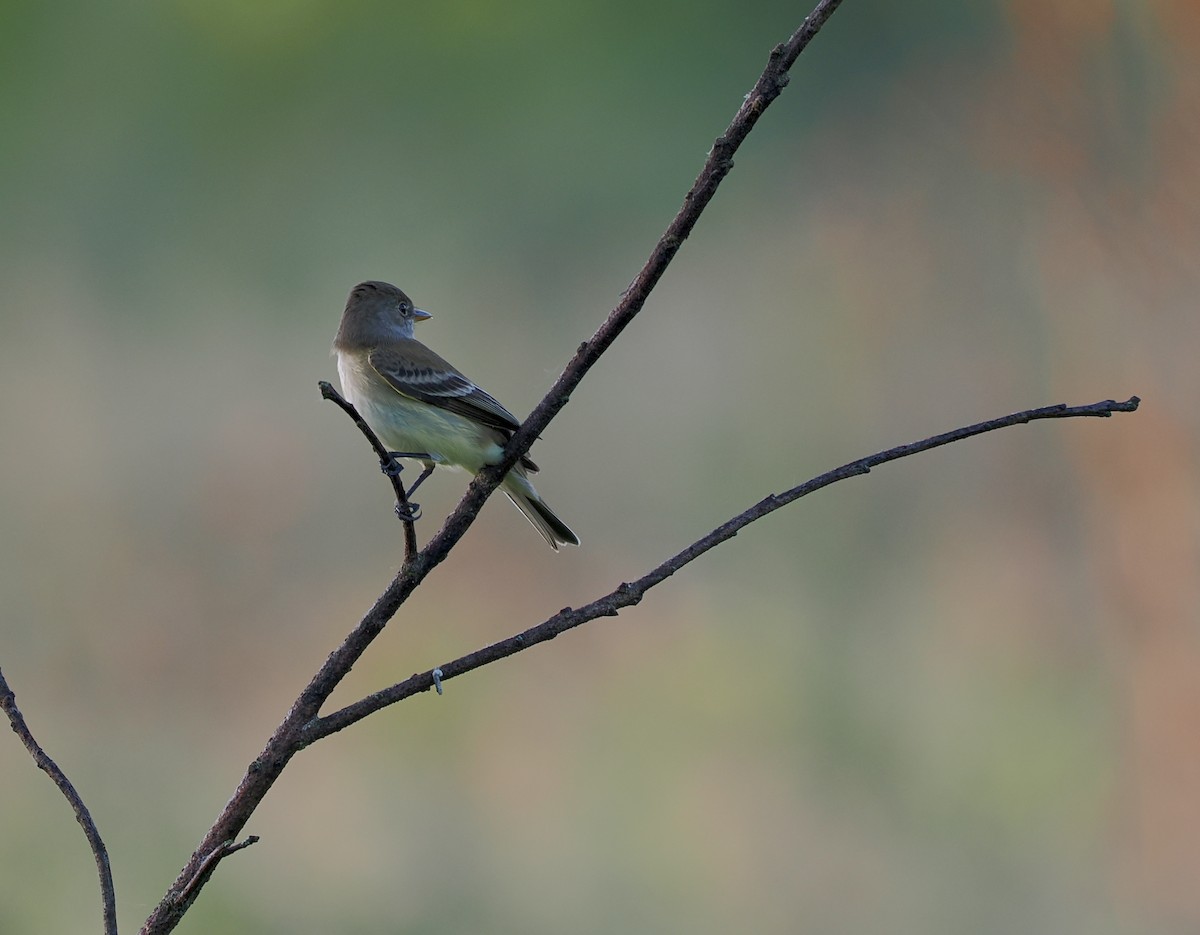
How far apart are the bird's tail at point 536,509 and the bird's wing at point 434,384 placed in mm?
60

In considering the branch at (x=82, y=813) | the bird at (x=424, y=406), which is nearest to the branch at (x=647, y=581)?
the branch at (x=82, y=813)

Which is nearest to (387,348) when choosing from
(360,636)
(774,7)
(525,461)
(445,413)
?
(445,413)

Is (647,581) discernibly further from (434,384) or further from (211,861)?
(434,384)

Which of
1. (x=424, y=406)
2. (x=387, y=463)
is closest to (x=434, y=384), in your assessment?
(x=424, y=406)

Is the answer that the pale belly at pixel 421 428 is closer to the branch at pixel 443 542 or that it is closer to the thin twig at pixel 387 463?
the thin twig at pixel 387 463

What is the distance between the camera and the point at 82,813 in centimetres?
65

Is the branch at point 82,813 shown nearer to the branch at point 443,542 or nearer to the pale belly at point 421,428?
the branch at point 443,542

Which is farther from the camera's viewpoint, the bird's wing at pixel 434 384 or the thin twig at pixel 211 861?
the bird's wing at pixel 434 384

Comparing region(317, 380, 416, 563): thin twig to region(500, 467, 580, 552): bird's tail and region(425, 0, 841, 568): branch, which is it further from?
region(500, 467, 580, 552): bird's tail

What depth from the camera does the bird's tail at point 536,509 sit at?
128 cm

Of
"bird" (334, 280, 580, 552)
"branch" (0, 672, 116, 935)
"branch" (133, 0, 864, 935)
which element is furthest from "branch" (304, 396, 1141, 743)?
"bird" (334, 280, 580, 552)

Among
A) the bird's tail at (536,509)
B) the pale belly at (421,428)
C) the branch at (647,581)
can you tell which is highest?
the pale belly at (421,428)

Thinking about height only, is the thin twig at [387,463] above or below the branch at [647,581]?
above

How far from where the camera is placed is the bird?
130cm
